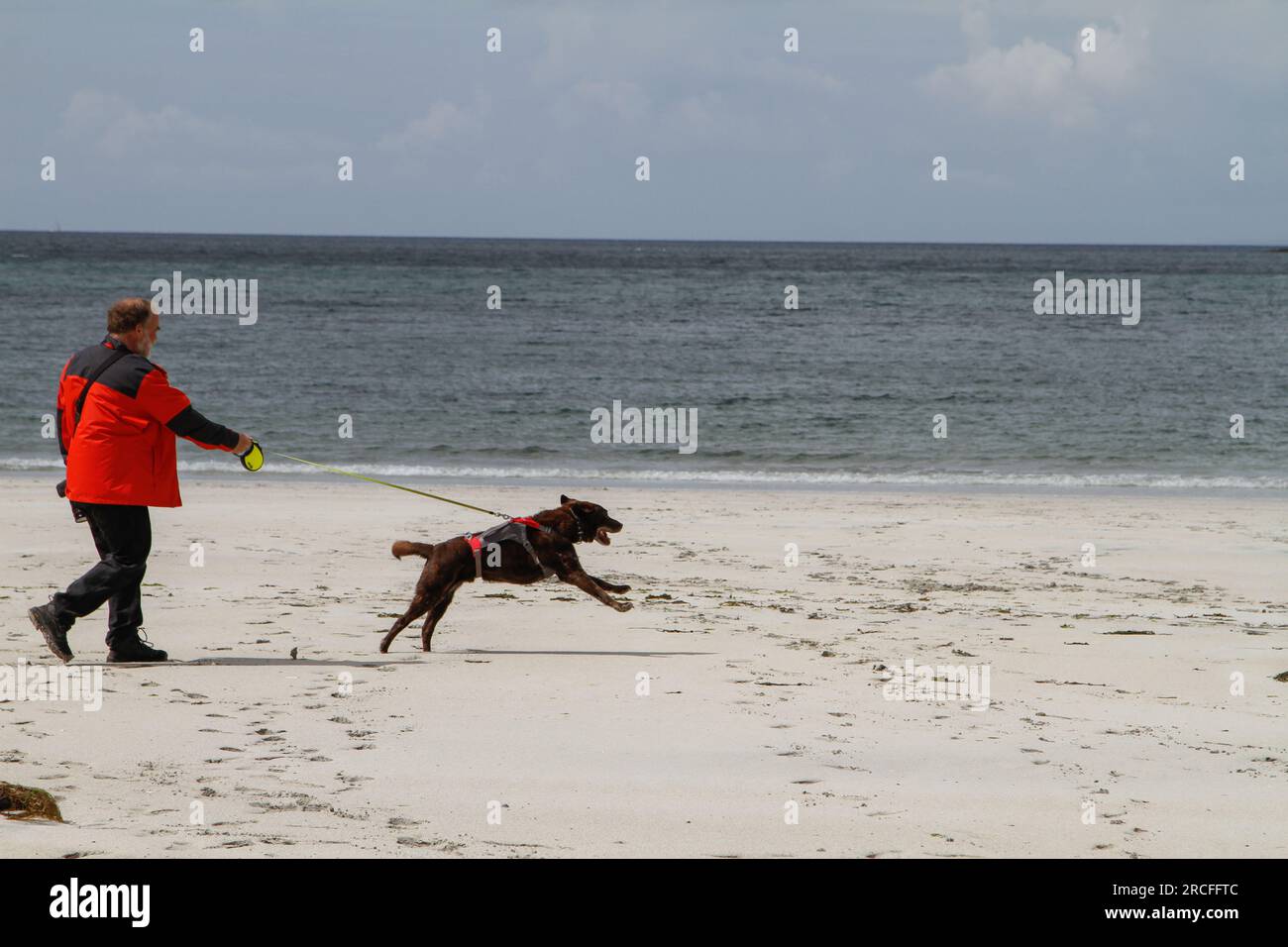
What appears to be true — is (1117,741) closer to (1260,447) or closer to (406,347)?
(1260,447)

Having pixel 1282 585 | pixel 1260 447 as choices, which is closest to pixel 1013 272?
pixel 1260 447

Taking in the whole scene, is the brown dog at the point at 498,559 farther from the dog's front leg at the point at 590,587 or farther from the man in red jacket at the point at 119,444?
the man in red jacket at the point at 119,444

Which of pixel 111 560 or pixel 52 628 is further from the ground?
pixel 111 560

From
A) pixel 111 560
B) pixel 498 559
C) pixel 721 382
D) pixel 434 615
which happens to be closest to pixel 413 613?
pixel 434 615

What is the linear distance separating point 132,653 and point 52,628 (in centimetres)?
43

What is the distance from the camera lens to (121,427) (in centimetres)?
630

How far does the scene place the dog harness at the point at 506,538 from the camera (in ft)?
24.0

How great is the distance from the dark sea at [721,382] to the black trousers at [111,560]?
10559 mm

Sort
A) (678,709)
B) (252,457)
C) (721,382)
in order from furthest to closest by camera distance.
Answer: (721,382)
(252,457)
(678,709)

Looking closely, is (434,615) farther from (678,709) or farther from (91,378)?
(91,378)

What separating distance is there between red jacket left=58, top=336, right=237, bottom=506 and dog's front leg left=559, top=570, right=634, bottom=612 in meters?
2.23

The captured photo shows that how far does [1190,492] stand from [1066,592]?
771 centimetres

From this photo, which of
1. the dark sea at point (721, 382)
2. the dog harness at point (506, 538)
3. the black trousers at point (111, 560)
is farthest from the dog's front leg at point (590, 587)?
the dark sea at point (721, 382)

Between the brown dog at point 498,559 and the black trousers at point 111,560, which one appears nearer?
the black trousers at point 111,560
